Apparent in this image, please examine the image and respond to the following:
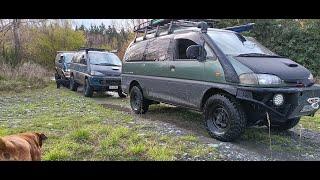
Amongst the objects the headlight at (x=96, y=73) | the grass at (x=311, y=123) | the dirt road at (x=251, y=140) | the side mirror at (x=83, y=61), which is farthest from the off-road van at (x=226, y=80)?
the side mirror at (x=83, y=61)

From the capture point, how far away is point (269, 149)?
17.5ft

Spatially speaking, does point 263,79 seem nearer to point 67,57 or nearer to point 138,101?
point 138,101

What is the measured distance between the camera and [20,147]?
305 cm

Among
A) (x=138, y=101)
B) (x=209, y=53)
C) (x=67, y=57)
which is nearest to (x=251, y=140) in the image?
(x=209, y=53)

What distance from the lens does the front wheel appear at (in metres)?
5.26

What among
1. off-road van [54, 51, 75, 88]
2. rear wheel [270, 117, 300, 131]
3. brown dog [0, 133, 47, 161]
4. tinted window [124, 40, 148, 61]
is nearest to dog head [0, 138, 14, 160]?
brown dog [0, 133, 47, 161]

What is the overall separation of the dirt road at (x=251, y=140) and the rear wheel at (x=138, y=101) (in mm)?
235

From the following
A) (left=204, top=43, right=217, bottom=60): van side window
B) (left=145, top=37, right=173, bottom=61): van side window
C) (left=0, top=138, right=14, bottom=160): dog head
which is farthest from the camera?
(left=145, top=37, right=173, bottom=61): van side window

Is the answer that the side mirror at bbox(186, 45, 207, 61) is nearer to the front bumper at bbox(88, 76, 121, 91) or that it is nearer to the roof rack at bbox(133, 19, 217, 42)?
the roof rack at bbox(133, 19, 217, 42)

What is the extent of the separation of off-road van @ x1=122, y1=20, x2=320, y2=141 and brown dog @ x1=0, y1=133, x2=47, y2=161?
2.32 meters

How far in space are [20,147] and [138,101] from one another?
5.24m
